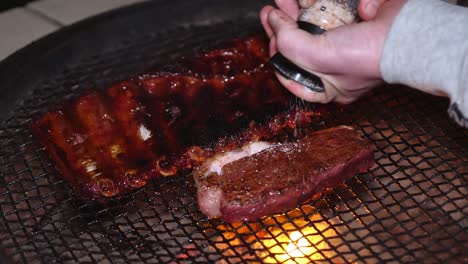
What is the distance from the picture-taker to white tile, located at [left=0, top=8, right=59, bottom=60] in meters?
2.28

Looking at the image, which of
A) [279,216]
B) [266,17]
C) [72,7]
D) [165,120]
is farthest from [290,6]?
[72,7]

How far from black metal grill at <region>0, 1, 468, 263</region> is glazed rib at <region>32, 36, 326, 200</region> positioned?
0.20ft

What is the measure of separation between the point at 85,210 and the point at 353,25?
87 centimetres

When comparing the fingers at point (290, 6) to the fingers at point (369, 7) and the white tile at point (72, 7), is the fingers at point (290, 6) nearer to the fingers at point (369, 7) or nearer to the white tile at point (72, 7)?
the fingers at point (369, 7)

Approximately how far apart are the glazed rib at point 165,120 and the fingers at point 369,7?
14.3 inches

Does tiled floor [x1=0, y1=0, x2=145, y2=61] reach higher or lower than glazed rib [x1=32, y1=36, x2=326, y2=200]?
higher

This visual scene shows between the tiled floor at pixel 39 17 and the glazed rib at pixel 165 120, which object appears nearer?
the glazed rib at pixel 165 120

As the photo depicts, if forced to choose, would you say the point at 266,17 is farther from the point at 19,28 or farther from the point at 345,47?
the point at 19,28

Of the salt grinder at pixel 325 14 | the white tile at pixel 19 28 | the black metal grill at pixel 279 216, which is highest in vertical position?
the salt grinder at pixel 325 14

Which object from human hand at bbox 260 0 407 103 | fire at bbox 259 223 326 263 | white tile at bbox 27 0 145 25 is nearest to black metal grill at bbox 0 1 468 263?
fire at bbox 259 223 326 263

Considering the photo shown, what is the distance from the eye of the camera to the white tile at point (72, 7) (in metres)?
2.48

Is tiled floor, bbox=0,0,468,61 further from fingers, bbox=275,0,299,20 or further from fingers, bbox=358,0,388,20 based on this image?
fingers, bbox=358,0,388,20

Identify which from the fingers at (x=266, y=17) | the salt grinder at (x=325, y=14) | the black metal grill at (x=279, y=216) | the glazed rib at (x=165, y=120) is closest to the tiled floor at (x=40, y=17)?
the black metal grill at (x=279, y=216)

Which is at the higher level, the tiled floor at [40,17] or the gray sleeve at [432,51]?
the gray sleeve at [432,51]
